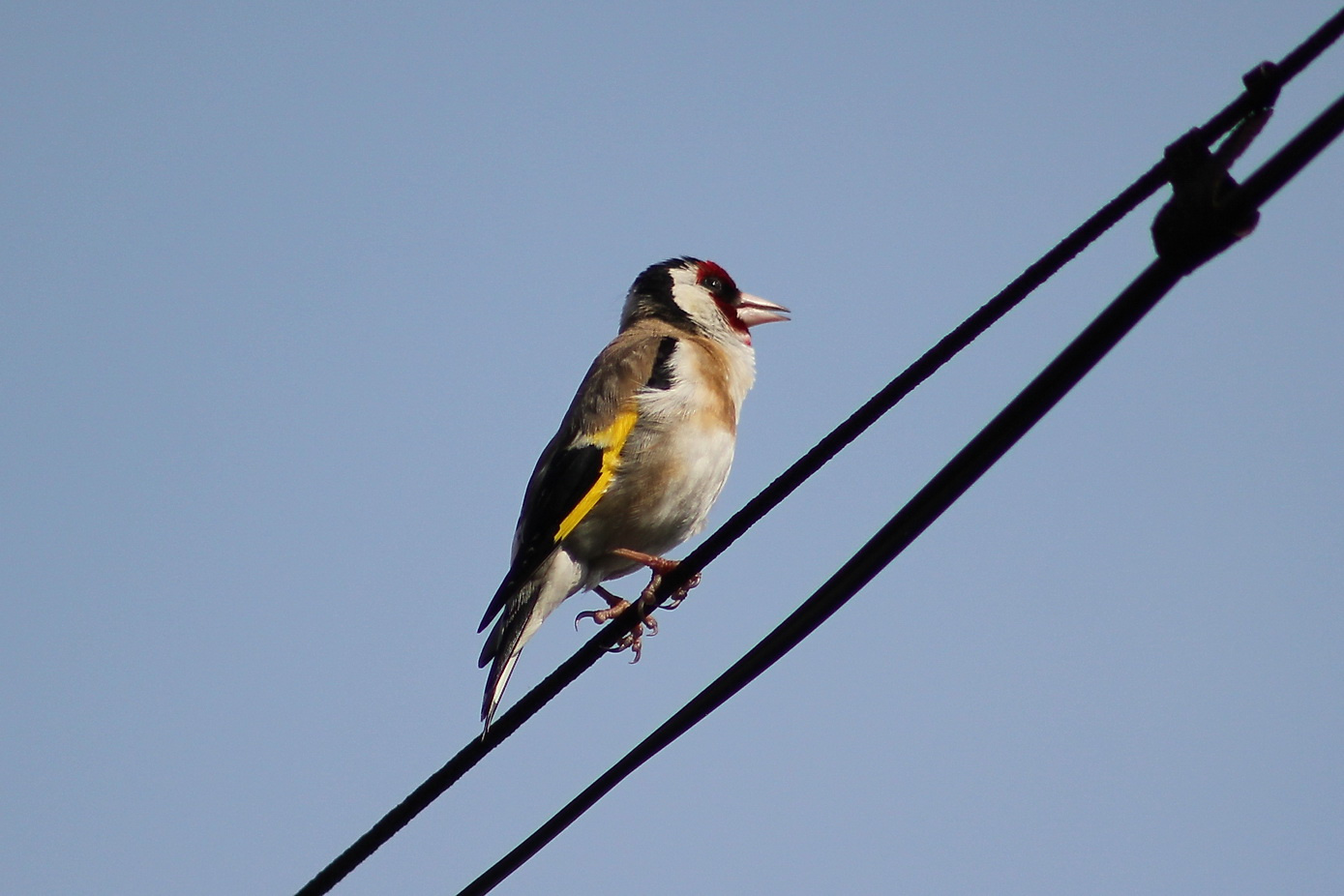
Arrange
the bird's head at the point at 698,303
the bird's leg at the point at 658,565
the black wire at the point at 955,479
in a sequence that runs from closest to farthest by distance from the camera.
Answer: the black wire at the point at 955,479 → the bird's leg at the point at 658,565 → the bird's head at the point at 698,303

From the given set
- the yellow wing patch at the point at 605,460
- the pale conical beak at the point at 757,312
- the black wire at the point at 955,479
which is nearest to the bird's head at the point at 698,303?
the pale conical beak at the point at 757,312

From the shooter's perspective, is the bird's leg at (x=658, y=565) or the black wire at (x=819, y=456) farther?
the bird's leg at (x=658, y=565)

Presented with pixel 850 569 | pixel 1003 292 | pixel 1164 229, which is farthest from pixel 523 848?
pixel 1164 229

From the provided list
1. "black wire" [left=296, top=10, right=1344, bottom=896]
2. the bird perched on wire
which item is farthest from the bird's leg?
"black wire" [left=296, top=10, right=1344, bottom=896]

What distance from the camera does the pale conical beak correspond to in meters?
9.05

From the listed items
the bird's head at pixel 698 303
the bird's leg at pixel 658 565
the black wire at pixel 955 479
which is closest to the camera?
the black wire at pixel 955 479

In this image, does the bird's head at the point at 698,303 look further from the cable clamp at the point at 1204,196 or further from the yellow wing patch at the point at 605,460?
the cable clamp at the point at 1204,196

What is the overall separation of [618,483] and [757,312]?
2454mm

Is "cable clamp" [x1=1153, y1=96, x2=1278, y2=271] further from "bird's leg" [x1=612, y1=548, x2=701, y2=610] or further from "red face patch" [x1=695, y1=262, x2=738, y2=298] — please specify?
"red face patch" [x1=695, y1=262, x2=738, y2=298]

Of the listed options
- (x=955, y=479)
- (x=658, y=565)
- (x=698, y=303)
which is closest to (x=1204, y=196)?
(x=955, y=479)

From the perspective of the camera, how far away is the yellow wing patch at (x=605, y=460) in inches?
271

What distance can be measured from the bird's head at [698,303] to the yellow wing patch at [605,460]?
5.22ft

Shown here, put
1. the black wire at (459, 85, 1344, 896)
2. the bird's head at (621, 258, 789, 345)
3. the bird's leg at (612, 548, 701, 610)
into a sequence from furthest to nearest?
the bird's head at (621, 258, 789, 345) < the bird's leg at (612, 548, 701, 610) < the black wire at (459, 85, 1344, 896)

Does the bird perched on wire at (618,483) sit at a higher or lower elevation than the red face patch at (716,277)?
lower
